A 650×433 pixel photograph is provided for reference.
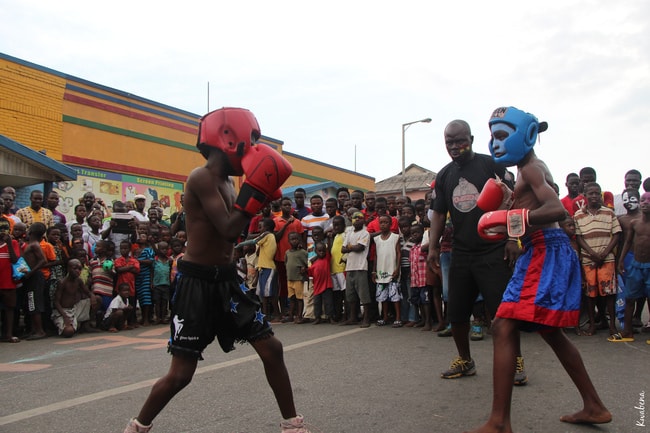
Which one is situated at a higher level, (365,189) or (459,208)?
(365,189)

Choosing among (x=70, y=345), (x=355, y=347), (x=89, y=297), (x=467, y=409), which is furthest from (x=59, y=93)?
(x=467, y=409)

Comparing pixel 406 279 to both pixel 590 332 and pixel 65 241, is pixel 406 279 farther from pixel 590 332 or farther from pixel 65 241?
pixel 65 241

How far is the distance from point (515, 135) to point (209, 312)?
7.21ft

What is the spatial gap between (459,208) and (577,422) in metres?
1.83

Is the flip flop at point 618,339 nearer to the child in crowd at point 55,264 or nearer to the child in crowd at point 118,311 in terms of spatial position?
the child in crowd at point 118,311

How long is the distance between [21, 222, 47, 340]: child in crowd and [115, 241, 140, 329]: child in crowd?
1.08 metres

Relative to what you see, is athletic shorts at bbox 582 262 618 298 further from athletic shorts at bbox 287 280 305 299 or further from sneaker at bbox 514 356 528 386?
athletic shorts at bbox 287 280 305 299

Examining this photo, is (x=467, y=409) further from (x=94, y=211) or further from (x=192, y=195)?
(x=94, y=211)

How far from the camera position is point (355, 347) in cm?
603

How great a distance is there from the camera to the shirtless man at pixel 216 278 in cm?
285

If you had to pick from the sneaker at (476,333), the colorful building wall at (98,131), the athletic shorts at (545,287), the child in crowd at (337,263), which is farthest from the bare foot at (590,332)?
the colorful building wall at (98,131)

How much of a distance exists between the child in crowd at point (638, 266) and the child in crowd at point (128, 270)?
6.80 m

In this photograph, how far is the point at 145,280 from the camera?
28.7 ft

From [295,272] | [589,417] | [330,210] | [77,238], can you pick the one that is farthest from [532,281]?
[77,238]
